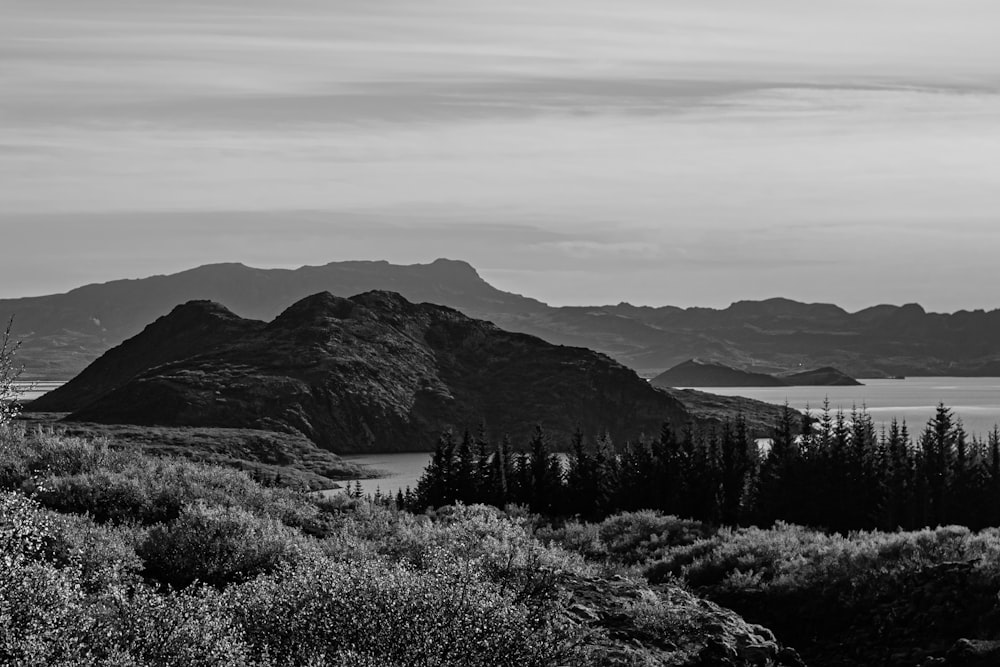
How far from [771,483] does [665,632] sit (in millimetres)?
75955

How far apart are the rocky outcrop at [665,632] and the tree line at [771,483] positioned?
195ft

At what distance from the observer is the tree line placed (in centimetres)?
8725

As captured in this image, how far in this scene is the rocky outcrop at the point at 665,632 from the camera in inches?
819

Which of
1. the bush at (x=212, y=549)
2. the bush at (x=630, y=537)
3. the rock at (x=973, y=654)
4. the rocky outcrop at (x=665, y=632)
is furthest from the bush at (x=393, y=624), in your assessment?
the bush at (x=630, y=537)

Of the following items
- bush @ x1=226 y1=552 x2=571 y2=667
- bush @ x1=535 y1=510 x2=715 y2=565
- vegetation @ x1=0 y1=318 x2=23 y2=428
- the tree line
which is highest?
vegetation @ x1=0 y1=318 x2=23 y2=428

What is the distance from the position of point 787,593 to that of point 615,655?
10.2 m

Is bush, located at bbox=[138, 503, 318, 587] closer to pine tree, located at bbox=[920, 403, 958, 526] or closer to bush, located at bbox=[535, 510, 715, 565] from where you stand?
bush, located at bbox=[535, 510, 715, 565]

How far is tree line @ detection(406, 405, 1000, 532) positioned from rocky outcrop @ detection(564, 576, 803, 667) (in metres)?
59.6

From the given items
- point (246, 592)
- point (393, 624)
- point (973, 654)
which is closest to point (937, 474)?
point (973, 654)

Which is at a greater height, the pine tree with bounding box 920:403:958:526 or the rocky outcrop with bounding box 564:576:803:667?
the rocky outcrop with bounding box 564:576:803:667

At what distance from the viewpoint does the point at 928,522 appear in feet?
283

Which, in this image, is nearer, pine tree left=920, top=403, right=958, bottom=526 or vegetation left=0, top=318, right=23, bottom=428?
vegetation left=0, top=318, right=23, bottom=428

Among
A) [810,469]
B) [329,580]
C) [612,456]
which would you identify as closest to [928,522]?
[810,469]

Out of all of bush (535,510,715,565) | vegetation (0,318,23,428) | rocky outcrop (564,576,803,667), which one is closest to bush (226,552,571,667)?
rocky outcrop (564,576,803,667)
